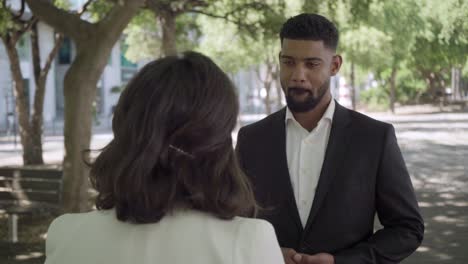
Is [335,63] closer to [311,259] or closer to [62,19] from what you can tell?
[311,259]

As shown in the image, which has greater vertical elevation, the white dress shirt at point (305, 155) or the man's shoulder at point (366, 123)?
the man's shoulder at point (366, 123)

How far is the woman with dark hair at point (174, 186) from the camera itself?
5.61ft

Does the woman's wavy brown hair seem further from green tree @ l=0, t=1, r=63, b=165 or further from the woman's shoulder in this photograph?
green tree @ l=0, t=1, r=63, b=165

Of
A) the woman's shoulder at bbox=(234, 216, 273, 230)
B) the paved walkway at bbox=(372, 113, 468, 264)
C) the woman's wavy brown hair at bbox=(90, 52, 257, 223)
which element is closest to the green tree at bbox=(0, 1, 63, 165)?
the paved walkway at bbox=(372, 113, 468, 264)

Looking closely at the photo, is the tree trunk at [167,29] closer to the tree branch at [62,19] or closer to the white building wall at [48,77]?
the tree branch at [62,19]

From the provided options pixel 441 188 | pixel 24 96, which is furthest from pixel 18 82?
pixel 441 188

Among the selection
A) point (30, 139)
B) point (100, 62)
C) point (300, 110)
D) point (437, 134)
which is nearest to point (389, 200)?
point (300, 110)

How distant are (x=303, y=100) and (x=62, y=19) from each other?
20.4 ft

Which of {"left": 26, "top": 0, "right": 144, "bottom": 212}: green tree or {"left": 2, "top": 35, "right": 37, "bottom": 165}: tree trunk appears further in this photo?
{"left": 2, "top": 35, "right": 37, "bottom": 165}: tree trunk

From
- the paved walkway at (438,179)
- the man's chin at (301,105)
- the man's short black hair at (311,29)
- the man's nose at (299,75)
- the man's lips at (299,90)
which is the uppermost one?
the man's short black hair at (311,29)

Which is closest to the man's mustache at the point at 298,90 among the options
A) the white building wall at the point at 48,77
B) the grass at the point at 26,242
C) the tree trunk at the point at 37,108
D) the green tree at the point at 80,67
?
the grass at the point at 26,242

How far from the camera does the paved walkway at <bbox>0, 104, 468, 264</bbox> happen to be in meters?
7.69

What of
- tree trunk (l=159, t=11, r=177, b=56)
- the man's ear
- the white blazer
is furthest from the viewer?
tree trunk (l=159, t=11, r=177, b=56)

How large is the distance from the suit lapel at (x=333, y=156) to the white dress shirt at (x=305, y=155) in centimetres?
5
